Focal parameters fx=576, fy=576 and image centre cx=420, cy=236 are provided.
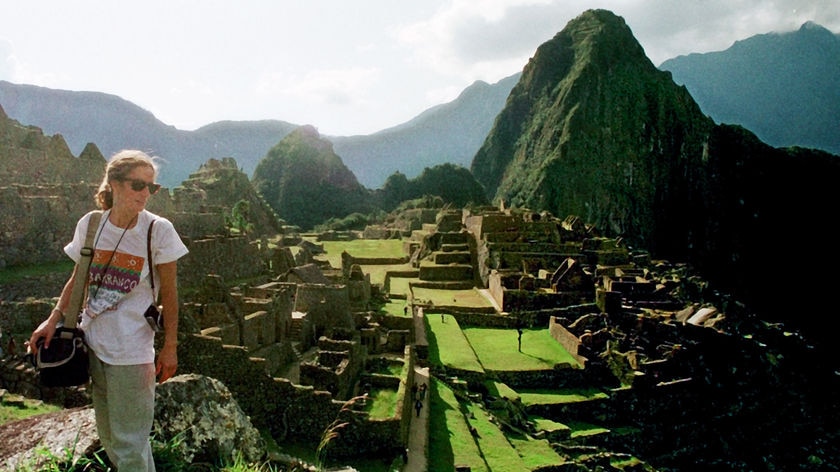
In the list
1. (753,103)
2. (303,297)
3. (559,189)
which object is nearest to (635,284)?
(303,297)

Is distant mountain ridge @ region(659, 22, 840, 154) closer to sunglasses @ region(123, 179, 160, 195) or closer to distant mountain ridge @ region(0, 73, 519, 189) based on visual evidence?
distant mountain ridge @ region(0, 73, 519, 189)

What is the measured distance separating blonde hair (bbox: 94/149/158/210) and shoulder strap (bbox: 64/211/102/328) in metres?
0.17

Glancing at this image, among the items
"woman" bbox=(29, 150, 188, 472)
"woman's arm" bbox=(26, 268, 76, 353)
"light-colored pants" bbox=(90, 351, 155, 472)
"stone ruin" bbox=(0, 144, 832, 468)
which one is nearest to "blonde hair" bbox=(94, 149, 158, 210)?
"woman" bbox=(29, 150, 188, 472)

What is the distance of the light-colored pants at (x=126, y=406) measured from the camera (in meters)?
3.75

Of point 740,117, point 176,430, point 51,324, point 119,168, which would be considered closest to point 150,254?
point 119,168

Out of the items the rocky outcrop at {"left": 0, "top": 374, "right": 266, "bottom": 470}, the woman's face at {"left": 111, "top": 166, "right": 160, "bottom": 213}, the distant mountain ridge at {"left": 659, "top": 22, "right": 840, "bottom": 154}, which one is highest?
the distant mountain ridge at {"left": 659, "top": 22, "right": 840, "bottom": 154}

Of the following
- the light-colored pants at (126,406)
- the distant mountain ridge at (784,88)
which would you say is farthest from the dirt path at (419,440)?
the distant mountain ridge at (784,88)

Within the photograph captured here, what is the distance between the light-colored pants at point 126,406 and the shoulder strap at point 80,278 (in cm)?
31

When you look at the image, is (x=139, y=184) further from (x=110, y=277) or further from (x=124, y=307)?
(x=124, y=307)

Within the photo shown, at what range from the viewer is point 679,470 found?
2169 cm

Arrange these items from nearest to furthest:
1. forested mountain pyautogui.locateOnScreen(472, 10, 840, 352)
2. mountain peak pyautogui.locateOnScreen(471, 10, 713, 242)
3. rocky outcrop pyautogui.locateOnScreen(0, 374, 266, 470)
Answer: rocky outcrop pyautogui.locateOnScreen(0, 374, 266, 470) < forested mountain pyautogui.locateOnScreen(472, 10, 840, 352) < mountain peak pyautogui.locateOnScreen(471, 10, 713, 242)

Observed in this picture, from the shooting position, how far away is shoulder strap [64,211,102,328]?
145 inches

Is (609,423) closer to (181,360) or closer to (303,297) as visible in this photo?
(303,297)

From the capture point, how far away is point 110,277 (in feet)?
12.3
